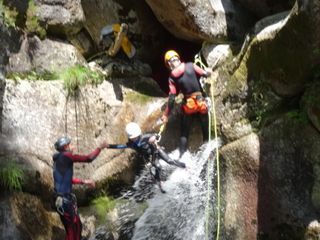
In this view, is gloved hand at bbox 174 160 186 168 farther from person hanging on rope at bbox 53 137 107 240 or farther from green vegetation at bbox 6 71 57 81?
green vegetation at bbox 6 71 57 81

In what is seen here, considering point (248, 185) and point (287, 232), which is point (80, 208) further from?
point (287, 232)

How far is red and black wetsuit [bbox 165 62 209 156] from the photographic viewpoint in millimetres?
9234

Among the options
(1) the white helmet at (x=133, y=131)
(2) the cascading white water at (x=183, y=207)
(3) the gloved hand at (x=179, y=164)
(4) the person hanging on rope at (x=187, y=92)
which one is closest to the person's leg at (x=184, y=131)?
(4) the person hanging on rope at (x=187, y=92)

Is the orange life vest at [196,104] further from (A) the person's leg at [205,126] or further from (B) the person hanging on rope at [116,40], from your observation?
(B) the person hanging on rope at [116,40]

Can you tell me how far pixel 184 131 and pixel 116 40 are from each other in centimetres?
249

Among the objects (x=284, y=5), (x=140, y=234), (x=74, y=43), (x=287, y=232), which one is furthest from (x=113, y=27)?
(x=287, y=232)

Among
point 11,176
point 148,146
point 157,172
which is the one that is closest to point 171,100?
point 148,146

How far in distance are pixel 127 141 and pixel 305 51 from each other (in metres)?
3.71

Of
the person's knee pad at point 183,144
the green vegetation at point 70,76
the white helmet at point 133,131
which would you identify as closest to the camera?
the white helmet at point 133,131

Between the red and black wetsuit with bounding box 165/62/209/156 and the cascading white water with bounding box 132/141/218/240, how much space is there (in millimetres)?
386

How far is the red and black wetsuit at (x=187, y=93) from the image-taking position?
9.23 m

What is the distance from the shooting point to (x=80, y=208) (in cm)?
943

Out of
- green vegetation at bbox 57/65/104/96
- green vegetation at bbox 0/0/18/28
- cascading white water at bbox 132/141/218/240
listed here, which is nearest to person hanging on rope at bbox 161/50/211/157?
cascading white water at bbox 132/141/218/240

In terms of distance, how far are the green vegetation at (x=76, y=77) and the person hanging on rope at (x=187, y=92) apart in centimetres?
171
